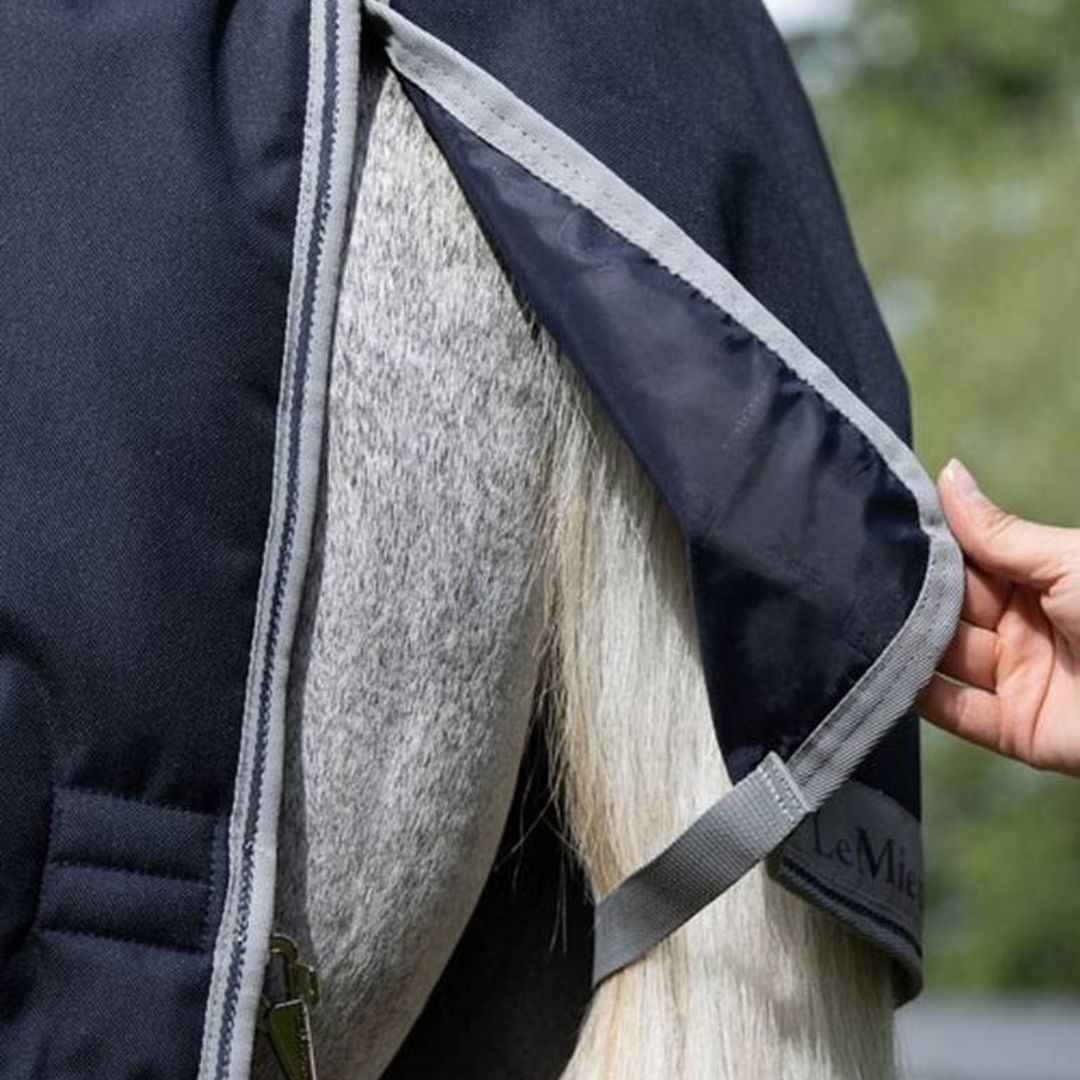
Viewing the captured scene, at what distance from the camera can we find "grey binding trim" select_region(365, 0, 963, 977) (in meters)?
0.86

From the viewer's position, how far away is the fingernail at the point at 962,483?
3.04 feet

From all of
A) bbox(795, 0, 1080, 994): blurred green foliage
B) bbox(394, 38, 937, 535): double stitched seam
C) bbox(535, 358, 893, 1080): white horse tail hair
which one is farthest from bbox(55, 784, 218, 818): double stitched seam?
bbox(795, 0, 1080, 994): blurred green foliage

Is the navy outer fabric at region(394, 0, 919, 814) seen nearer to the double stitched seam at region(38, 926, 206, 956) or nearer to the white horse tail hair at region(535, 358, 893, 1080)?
the white horse tail hair at region(535, 358, 893, 1080)

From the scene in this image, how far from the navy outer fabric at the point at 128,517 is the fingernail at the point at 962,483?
1.05ft

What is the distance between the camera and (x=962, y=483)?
93cm

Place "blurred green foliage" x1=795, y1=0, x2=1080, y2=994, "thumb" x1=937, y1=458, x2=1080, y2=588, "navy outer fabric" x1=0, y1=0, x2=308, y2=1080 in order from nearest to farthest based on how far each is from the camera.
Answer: "navy outer fabric" x1=0, y1=0, x2=308, y2=1080, "thumb" x1=937, y1=458, x2=1080, y2=588, "blurred green foliage" x1=795, y1=0, x2=1080, y2=994

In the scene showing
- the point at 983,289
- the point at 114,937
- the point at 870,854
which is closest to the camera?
the point at 114,937

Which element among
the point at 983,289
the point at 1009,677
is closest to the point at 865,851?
the point at 1009,677

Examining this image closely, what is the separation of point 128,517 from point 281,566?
7cm

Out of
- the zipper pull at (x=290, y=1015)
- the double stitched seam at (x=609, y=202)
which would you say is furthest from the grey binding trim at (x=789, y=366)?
the zipper pull at (x=290, y=1015)

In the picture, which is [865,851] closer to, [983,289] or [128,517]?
[128,517]

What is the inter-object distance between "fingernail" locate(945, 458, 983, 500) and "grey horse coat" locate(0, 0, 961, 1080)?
6 cm

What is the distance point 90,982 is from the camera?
2.63ft

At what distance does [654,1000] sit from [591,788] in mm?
100
